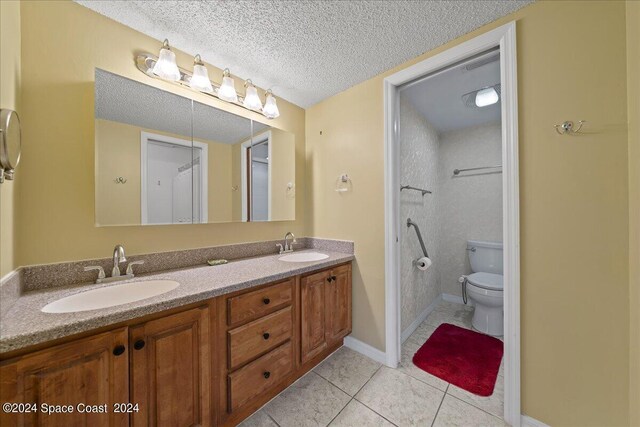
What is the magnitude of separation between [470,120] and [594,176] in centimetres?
189

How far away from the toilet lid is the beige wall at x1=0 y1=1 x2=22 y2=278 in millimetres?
3046

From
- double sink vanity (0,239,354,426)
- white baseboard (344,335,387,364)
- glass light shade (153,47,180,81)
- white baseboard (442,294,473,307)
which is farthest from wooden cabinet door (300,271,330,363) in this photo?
white baseboard (442,294,473,307)

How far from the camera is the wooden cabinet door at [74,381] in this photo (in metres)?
0.65

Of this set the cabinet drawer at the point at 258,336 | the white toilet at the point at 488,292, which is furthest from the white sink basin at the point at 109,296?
the white toilet at the point at 488,292

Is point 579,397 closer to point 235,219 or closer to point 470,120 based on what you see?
point 235,219

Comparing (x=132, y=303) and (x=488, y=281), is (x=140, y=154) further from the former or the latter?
(x=488, y=281)

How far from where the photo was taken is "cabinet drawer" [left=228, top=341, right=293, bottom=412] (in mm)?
1130

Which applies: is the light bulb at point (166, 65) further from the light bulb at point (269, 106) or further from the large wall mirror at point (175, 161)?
the light bulb at point (269, 106)

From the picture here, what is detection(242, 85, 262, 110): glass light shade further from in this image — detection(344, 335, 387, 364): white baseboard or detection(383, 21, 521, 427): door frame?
detection(344, 335, 387, 364): white baseboard

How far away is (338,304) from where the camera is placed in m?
1.77

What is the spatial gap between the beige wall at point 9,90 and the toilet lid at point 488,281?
305 cm

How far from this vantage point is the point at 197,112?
153 cm

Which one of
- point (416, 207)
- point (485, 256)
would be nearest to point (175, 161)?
point (416, 207)

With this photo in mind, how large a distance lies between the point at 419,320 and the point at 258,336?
189 cm
